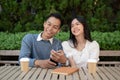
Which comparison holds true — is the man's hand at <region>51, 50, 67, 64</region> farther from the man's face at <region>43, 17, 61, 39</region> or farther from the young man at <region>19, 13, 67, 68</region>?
the man's face at <region>43, 17, 61, 39</region>

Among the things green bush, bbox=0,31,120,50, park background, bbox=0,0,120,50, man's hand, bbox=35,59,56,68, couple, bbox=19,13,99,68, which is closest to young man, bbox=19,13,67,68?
couple, bbox=19,13,99,68

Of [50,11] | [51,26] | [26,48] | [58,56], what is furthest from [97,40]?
[58,56]

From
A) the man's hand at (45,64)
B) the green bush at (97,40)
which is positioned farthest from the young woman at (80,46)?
the green bush at (97,40)

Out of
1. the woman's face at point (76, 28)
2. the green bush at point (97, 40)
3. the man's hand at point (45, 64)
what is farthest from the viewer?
the green bush at point (97, 40)

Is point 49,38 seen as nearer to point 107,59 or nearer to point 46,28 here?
point 46,28

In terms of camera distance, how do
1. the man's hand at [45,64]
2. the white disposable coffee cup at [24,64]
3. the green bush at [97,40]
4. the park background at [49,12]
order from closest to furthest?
the white disposable coffee cup at [24,64] < the man's hand at [45,64] < the green bush at [97,40] < the park background at [49,12]

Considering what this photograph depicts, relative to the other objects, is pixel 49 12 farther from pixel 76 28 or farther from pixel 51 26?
pixel 51 26

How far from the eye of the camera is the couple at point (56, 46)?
284 cm

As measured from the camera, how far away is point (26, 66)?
2518 millimetres

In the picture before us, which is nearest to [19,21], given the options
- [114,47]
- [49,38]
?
[114,47]

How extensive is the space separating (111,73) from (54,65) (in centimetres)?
54

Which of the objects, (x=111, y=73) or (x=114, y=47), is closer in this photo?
(x=111, y=73)

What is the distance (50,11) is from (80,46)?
102 inches

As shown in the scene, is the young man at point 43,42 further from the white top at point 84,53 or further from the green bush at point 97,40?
the green bush at point 97,40
